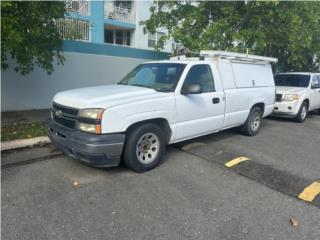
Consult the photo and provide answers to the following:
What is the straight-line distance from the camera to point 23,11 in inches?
229

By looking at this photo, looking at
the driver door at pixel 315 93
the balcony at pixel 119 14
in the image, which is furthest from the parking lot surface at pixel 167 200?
the balcony at pixel 119 14

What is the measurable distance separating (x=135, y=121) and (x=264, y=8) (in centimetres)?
839

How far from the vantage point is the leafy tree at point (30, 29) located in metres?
5.37

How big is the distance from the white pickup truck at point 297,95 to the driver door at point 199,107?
429 cm

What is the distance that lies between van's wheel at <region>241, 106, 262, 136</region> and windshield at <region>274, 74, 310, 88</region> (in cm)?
385

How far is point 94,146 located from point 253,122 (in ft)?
15.2

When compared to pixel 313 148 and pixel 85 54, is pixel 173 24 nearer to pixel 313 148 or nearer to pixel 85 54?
pixel 85 54

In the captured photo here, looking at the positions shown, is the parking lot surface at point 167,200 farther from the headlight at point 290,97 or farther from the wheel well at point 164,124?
the headlight at point 290,97

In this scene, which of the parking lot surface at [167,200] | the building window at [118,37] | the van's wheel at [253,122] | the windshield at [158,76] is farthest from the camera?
the building window at [118,37]

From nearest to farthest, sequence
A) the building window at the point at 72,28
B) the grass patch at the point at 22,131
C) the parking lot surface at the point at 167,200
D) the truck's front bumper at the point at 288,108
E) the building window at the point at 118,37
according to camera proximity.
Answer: the parking lot surface at the point at 167,200 → the grass patch at the point at 22,131 → the building window at the point at 72,28 → the truck's front bumper at the point at 288,108 → the building window at the point at 118,37

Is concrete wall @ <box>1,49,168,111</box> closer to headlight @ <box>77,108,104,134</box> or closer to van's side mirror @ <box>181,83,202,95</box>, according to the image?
headlight @ <box>77,108,104,134</box>

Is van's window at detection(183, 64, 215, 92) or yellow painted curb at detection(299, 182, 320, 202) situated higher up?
van's window at detection(183, 64, 215, 92)

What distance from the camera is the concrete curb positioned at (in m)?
5.38

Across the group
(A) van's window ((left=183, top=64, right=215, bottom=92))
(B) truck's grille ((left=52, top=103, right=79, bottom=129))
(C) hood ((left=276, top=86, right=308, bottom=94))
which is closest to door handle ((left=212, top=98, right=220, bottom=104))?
(A) van's window ((left=183, top=64, right=215, bottom=92))
